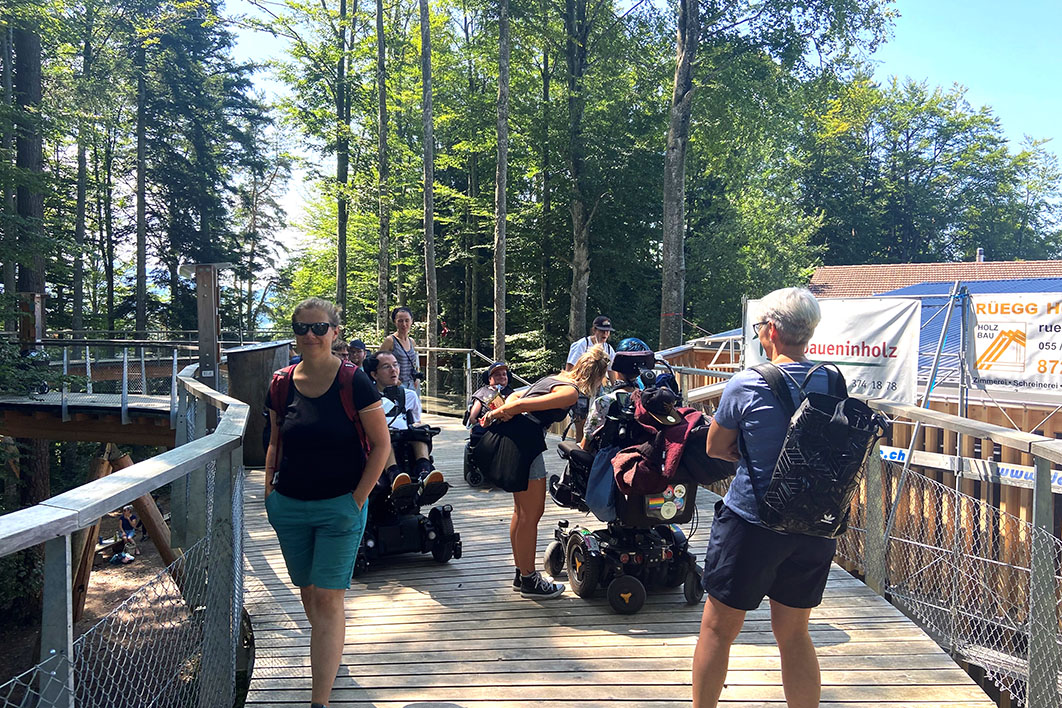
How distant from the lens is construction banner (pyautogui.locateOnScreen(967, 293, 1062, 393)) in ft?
23.2

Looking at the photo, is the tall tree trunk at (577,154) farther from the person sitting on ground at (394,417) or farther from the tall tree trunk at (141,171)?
the tall tree trunk at (141,171)

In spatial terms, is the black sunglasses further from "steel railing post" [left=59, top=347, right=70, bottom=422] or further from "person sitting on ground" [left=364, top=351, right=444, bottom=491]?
"steel railing post" [left=59, top=347, right=70, bottom=422]

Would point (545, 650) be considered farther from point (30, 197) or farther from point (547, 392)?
point (30, 197)

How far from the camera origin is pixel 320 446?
2.73 meters

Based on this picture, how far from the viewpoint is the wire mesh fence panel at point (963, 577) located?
4.35 m

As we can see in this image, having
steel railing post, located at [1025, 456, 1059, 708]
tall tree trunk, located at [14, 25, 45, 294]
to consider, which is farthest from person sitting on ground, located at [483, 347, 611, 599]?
tall tree trunk, located at [14, 25, 45, 294]

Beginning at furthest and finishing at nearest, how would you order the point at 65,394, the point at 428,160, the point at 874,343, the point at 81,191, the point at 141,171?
the point at 141,171
the point at 81,191
the point at 428,160
the point at 65,394
the point at 874,343

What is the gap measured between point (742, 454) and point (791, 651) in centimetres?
73

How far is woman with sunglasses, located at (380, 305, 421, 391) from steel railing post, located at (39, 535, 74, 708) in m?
5.01

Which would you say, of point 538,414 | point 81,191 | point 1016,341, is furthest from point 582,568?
point 81,191

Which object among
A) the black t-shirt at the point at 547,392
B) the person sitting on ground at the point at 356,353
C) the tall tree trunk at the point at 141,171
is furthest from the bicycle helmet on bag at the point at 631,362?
the tall tree trunk at the point at 141,171

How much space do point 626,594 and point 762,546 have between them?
174 centimetres

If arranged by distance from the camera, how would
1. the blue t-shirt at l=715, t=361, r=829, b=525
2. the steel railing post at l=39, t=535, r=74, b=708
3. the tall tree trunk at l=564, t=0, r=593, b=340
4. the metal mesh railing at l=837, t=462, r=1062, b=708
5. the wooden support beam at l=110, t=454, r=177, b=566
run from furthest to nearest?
the tall tree trunk at l=564, t=0, r=593, b=340, the wooden support beam at l=110, t=454, r=177, b=566, the metal mesh railing at l=837, t=462, r=1062, b=708, the blue t-shirt at l=715, t=361, r=829, b=525, the steel railing post at l=39, t=535, r=74, b=708

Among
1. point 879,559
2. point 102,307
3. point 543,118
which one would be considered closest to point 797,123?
point 543,118
